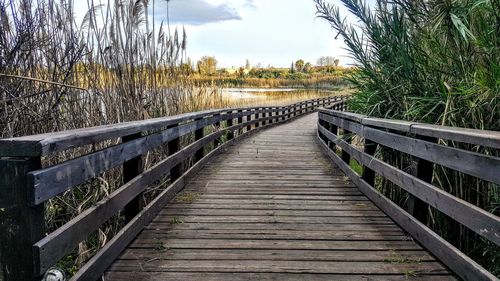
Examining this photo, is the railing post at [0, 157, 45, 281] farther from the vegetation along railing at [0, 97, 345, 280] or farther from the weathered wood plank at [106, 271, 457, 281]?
the weathered wood plank at [106, 271, 457, 281]

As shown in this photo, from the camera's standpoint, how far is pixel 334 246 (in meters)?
3.51

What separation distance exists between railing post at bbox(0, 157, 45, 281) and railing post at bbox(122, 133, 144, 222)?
64.0 inches

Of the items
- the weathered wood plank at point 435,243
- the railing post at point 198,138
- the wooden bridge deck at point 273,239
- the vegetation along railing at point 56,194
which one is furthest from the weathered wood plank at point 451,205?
the railing post at point 198,138

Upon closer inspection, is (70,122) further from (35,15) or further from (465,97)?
(465,97)

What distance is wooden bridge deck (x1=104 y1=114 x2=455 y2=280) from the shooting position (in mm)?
3006

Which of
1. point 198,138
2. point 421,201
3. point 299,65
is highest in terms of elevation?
point 299,65

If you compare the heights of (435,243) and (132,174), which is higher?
(132,174)

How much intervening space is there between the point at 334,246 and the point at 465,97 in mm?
1576

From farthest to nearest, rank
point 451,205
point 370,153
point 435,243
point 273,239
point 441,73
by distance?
point 370,153 < point 441,73 < point 273,239 < point 435,243 < point 451,205

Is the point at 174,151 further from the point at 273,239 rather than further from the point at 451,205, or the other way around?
the point at 451,205

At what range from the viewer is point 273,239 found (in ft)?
12.1

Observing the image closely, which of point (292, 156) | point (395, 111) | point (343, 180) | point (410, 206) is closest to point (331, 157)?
point (292, 156)

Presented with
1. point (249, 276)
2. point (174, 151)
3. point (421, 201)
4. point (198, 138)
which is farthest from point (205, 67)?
point (249, 276)

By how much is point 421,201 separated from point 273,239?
1266 mm
